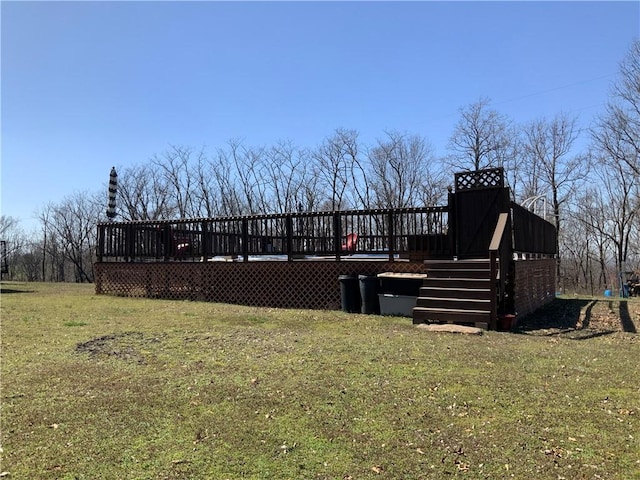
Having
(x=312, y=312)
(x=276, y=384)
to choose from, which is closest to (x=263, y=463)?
(x=276, y=384)

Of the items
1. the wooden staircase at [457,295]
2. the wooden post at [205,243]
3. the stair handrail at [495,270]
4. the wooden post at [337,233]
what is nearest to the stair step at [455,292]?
the wooden staircase at [457,295]

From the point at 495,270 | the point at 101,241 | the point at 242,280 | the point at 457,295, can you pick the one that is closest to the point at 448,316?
the point at 457,295

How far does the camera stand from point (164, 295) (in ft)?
43.3

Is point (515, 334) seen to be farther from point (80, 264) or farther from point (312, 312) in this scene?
point (80, 264)

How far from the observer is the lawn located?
9.63 feet

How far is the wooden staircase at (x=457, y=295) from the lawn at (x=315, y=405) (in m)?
0.61

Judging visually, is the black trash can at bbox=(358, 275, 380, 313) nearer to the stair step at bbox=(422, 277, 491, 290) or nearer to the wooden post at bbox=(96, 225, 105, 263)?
the stair step at bbox=(422, 277, 491, 290)

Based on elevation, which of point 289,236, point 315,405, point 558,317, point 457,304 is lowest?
point 558,317

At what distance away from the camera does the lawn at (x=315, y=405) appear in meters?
2.94

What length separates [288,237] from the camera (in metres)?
11.5

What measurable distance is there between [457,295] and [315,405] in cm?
503

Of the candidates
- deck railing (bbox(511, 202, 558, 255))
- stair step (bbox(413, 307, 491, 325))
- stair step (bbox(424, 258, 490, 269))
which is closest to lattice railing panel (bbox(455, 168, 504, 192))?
deck railing (bbox(511, 202, 558, 255))

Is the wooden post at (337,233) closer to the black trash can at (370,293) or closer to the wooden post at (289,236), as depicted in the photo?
the wooden post at (289,236)

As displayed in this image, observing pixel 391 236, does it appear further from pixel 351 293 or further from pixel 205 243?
pixel 205 243
